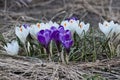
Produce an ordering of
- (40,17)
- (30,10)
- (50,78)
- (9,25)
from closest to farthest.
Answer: (50,78) < (9,25) < (40,17) < (30,10)

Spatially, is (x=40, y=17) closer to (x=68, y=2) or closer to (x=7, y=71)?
(x=68, y=2)

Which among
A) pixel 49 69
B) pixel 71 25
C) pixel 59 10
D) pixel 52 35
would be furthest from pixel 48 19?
pixel 49 69

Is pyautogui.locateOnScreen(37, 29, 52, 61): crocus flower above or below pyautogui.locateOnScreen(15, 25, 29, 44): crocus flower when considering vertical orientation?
below

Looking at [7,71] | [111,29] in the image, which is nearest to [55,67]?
[7,71]

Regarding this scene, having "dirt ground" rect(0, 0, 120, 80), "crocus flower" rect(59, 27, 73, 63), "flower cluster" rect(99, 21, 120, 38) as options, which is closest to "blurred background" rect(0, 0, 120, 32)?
"dirt ground" rect(0, 0, 120, 80)

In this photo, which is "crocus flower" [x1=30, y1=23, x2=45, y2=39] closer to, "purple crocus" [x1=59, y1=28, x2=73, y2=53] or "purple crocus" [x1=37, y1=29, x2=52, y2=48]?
"purple crocus" [x1=37, y1=29, x2=52, y2=48]

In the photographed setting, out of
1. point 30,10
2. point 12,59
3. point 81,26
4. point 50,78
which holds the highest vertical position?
point 30,10

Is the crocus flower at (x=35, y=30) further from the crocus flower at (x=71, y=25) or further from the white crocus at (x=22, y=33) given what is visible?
the crocus flower at (x=71, y=25)
